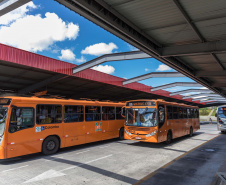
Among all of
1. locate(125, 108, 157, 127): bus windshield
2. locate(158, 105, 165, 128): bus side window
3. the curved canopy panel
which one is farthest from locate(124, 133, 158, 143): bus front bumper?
the curved canopy panel

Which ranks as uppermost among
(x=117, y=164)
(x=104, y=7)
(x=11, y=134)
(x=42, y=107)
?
(x=104, y=7)

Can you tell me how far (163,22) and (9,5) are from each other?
17.4 ft

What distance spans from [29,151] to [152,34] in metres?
7.93

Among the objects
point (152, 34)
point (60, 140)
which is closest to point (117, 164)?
point (60, 140)

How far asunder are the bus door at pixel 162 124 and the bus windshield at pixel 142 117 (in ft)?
1.50

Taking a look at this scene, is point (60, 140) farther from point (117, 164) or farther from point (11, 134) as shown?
point (117, 164)

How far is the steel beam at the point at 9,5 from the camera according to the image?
5.25 meters

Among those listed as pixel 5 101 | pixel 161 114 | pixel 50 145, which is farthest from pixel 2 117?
pixel 161 114

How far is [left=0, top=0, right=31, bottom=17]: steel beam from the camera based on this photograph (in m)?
5.25

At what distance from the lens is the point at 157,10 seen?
653 centimetres

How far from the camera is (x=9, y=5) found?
17.6ft

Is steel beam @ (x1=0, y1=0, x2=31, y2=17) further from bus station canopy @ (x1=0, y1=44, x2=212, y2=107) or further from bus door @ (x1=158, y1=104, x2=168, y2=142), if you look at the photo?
bus door @ (x1=158, y1=104, x2=168, y2=142)

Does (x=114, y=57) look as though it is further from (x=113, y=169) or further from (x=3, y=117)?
(x=113, y=169)

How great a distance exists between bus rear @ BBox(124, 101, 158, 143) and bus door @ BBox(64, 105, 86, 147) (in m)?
2.90
